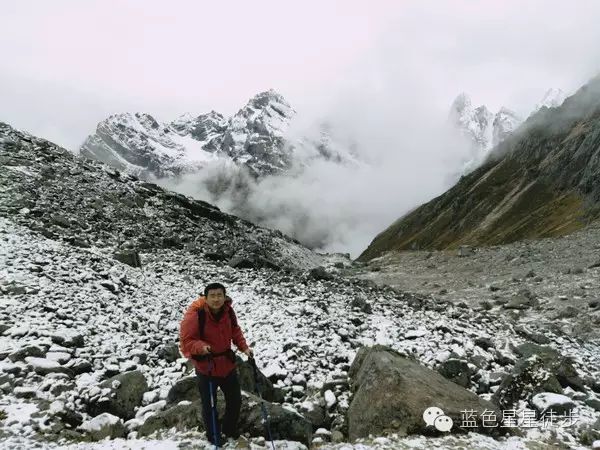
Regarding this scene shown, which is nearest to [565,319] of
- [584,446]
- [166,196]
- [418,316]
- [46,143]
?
[418,316]

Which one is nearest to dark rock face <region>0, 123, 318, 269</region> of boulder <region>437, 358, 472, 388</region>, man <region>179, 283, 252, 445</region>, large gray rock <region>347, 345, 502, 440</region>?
man <region>179, 283, 252, 445</region>

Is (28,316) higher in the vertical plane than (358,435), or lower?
higher

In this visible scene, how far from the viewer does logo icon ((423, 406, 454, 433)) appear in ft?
34.4

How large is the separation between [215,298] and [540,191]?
6525 inches

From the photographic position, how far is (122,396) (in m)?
12.1

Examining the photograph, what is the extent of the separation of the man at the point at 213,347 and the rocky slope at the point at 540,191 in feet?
324

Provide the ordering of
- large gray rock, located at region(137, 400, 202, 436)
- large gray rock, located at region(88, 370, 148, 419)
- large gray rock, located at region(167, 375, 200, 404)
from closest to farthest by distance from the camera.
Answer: large gray rock, located at region(137, 400, 202, 436) → large gray rock, located at region(88, 370, 148, 419) → large gray rock, located at region(167, 375, 200, 404)

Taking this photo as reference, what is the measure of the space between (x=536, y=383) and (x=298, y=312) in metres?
9.65

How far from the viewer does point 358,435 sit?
1086cm

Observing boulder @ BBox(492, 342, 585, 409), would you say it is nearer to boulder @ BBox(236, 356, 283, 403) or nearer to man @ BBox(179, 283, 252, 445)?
boulder @ BBox(236, 356, 283, 403)

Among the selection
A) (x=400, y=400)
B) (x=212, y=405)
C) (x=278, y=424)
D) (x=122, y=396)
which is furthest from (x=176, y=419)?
(x=400, y=400)

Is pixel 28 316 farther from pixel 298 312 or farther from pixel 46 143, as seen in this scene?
pixel 46 143

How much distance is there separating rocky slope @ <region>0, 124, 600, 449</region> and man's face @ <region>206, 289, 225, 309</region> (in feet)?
10.0

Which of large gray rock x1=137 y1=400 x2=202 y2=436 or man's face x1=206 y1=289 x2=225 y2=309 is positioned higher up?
man's face x1=206 y1=289 x2=225 y2=309
